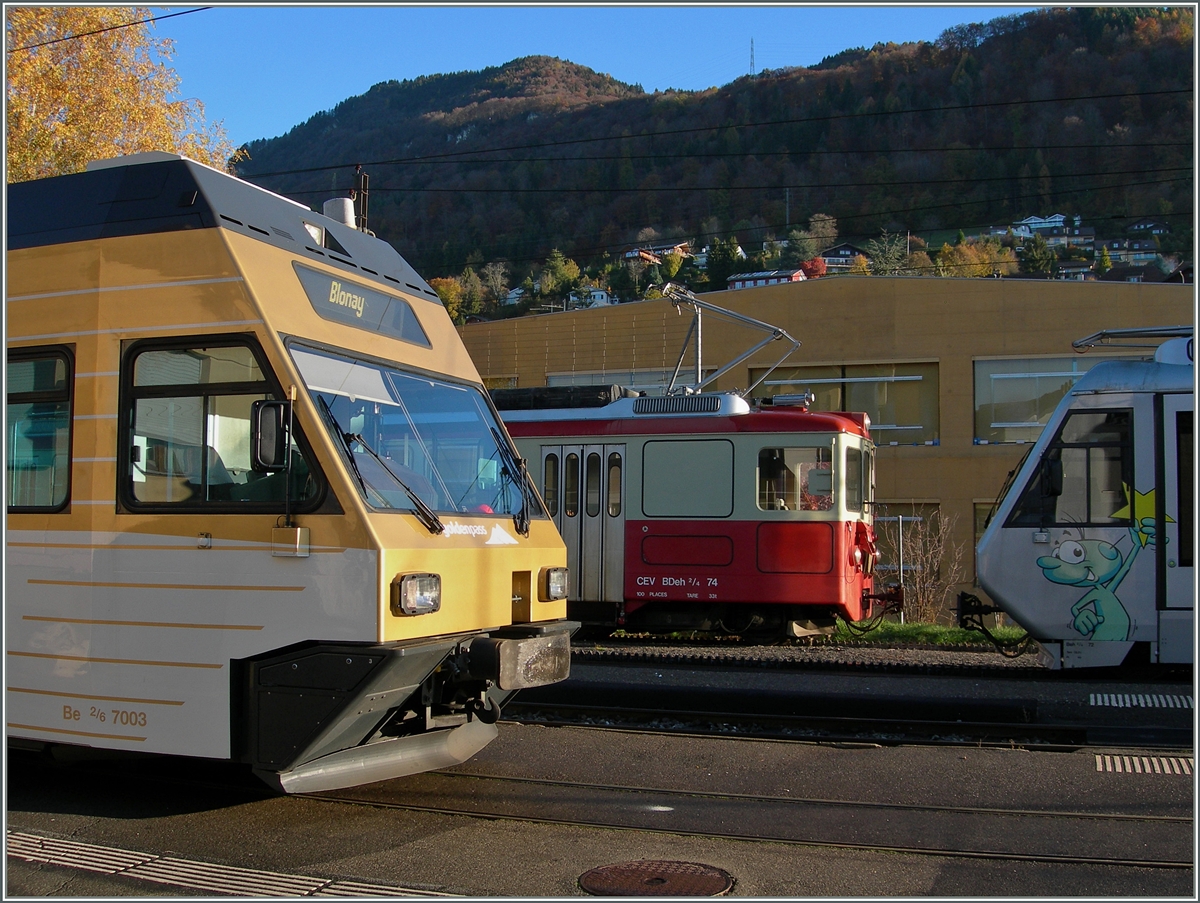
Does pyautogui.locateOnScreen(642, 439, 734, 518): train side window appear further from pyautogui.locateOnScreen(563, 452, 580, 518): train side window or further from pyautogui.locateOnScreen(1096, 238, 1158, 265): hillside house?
pyautogui.locateOnScreen(1096, 238, 1158, 265): hillside house

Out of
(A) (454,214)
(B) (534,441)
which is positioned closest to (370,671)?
(B) (534,441)

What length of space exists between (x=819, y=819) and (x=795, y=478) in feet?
25.3

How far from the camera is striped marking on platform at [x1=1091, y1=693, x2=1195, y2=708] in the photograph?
364 inches

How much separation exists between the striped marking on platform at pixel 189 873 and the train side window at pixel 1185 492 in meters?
7.90

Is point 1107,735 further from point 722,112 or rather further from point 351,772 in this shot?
point 722,112

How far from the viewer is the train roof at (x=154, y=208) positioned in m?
5.93

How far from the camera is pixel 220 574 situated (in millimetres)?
5625

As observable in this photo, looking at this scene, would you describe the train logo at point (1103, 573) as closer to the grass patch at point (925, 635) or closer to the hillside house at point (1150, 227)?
the grass patch at point (925, 635)

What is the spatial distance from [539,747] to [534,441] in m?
7.21

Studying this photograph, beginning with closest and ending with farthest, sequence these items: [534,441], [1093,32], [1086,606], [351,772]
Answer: [351,772], [1086,606], [534,441], [1093,32]

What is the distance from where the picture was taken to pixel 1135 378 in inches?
396

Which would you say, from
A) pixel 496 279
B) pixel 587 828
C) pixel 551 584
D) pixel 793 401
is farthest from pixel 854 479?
pixel 496 279

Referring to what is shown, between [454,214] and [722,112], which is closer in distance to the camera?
[454,214]

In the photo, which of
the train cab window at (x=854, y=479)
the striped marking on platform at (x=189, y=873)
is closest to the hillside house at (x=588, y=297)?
the train cab window at (x=854, y=479)
